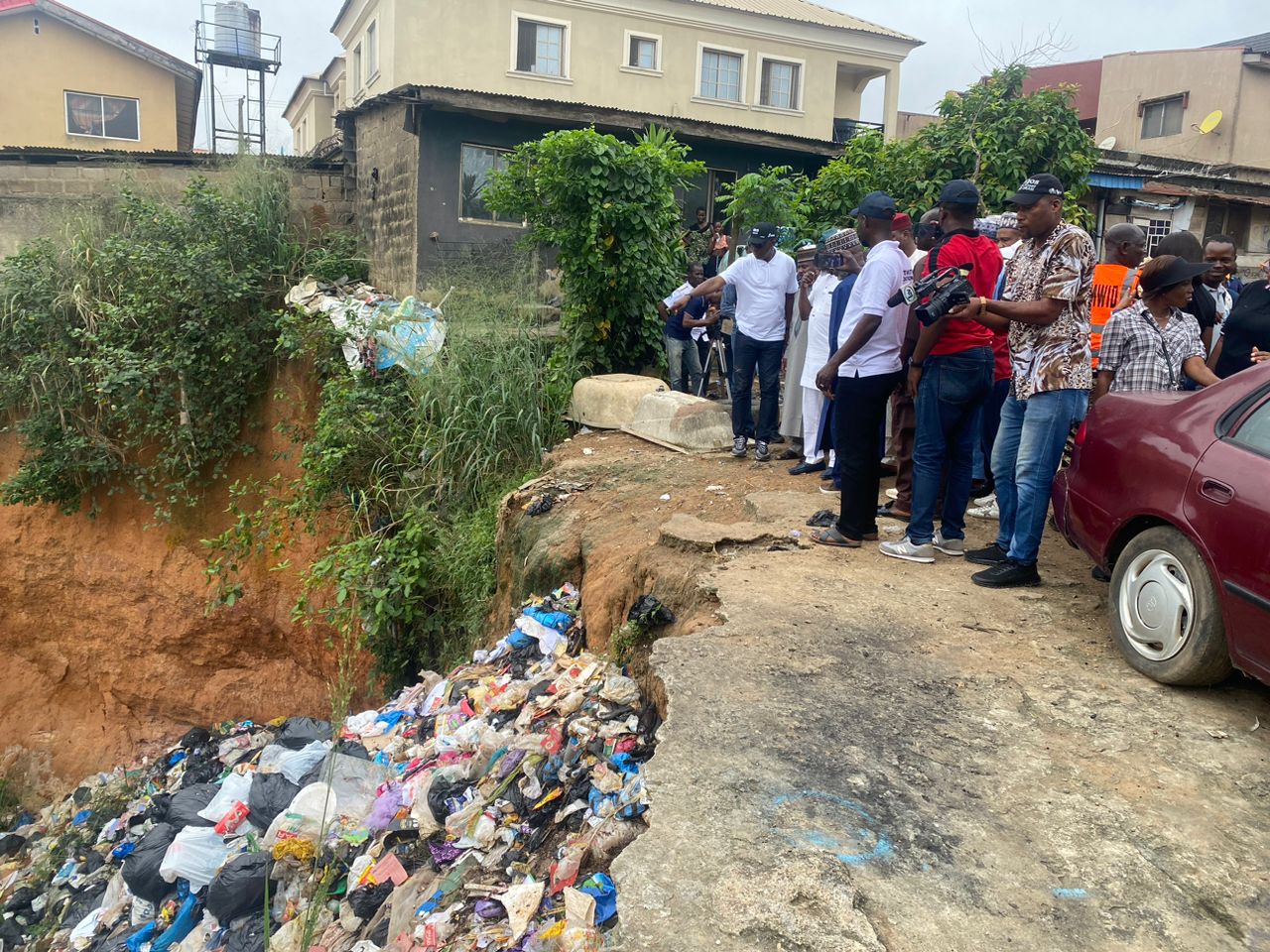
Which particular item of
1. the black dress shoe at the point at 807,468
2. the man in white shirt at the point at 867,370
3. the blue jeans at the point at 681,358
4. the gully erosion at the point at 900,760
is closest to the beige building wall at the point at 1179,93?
the blue jeans at the point at 681,358

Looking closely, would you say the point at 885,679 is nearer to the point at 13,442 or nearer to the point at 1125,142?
the point at 13,442

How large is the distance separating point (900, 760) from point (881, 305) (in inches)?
104

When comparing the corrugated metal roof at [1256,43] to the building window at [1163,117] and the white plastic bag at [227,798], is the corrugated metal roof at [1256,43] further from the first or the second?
the white plastic bag at [227,798]

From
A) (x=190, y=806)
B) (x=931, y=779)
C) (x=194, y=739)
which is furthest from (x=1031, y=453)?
(x=194, y=739)

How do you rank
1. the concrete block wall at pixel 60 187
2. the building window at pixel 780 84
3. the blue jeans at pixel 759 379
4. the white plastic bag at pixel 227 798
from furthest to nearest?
1. the building window at pixel 780 84
2. the concrete block wall at pixel 60 187
3. the blue jeans at pixel 759 379
4. the white plastic bag at pixel 227 798

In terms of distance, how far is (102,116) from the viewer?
68.4 feet

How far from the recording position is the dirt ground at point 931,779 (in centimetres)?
224

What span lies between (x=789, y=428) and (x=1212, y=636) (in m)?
4.42

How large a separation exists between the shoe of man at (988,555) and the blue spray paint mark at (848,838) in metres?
2.40

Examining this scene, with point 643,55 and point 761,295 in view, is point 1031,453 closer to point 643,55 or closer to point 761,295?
point 761,295

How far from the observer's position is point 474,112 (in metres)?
13.2

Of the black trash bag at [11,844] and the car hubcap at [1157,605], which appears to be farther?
the black trash bag at [11,844]

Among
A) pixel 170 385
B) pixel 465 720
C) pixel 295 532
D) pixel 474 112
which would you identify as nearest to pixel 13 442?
pixel 170 385

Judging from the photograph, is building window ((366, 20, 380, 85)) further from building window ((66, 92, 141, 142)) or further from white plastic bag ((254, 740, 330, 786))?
white plastic bag ((254, 740, 330, 786))
